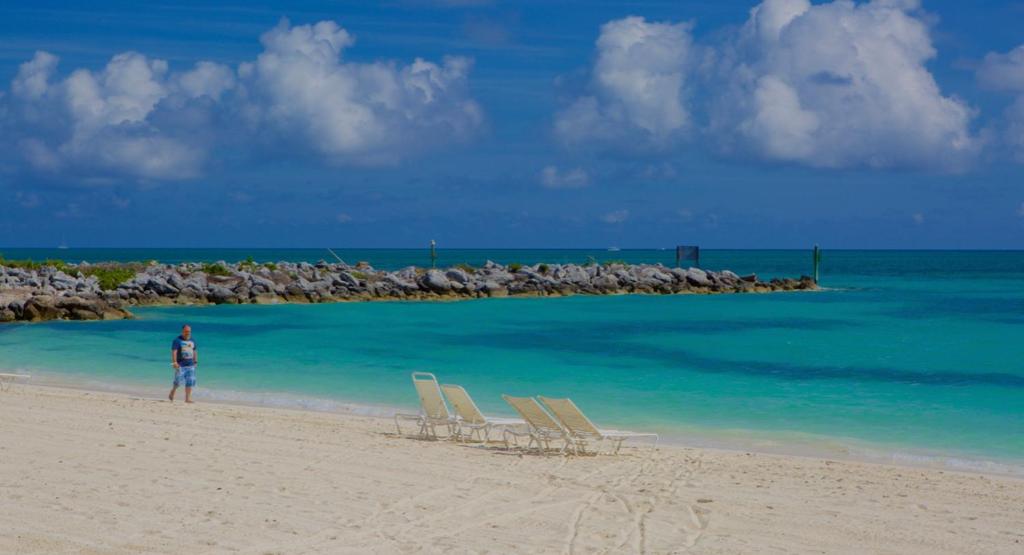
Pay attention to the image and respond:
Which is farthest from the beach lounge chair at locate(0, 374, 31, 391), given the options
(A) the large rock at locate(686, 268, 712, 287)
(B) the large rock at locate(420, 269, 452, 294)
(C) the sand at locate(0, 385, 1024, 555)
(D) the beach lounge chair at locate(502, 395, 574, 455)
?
(A) the large rock at locate(686, 268, 712, 287)

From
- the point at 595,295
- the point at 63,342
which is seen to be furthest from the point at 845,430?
the point at 595,295

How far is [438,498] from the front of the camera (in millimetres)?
7453

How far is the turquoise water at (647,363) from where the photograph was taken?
13.2m

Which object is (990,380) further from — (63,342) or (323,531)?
(63,342)

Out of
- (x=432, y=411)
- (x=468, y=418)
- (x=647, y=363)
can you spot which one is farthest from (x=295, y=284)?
(x=468, y=418)

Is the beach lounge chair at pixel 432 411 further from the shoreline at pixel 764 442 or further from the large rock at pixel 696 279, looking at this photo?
the large rock at pixel 696 279

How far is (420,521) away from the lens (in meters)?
6.71

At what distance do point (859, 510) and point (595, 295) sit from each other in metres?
37.5

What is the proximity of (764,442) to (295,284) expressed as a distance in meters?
28.8

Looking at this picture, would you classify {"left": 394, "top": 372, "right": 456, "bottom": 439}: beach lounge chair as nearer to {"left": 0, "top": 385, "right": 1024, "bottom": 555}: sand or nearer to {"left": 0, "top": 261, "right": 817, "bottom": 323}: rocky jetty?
{"left": 0, "top": 385, "right": 1024, "bottom": 555}: sand

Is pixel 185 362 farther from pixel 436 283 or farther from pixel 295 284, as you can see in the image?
pixel 436 283

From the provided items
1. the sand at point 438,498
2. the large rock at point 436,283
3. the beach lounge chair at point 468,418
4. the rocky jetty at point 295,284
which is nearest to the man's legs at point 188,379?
the sand at point 438,498

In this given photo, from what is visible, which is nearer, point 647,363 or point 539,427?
point 539,427

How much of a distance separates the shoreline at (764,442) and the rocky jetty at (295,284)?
1509 cm
